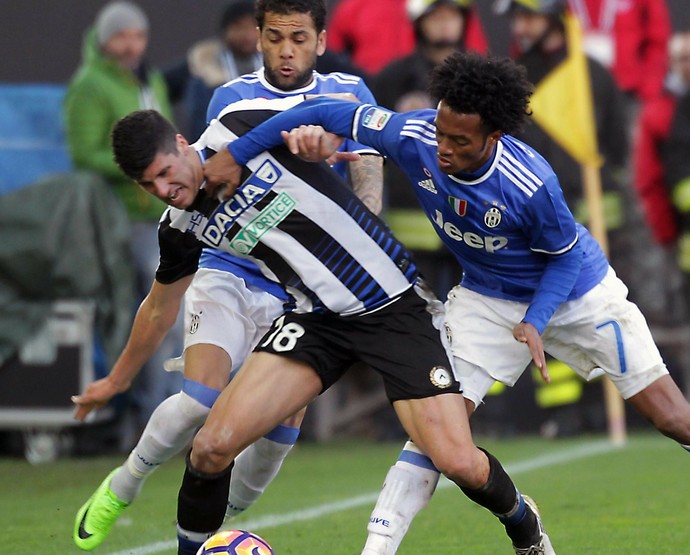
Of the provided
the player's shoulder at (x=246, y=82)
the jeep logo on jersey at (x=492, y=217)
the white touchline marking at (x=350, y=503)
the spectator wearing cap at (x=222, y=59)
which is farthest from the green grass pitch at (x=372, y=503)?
the spectator wearing cap at (x=222, y=59)

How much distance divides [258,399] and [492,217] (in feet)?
3.55

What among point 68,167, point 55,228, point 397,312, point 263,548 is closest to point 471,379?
point 397,312

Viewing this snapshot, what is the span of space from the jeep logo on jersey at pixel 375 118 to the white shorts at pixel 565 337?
878mm

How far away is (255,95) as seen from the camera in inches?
243

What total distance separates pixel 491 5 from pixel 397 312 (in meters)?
6.90

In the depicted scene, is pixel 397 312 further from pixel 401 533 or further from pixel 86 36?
pixel 86 36

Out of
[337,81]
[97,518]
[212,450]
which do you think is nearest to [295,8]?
[337,81]

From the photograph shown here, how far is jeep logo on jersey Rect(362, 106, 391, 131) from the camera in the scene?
532 cm

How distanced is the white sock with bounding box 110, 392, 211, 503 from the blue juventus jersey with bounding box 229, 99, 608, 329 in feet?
3.90

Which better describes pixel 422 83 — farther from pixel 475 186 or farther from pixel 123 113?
pixel 475 186

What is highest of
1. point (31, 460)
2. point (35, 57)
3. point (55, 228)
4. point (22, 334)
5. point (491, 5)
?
point (491, 5)

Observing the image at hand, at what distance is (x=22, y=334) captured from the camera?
33.0 feet

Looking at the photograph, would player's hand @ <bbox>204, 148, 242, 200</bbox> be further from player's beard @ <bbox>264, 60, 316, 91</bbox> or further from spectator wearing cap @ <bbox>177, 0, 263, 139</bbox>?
spectator wearing cap @ <bbox>177, 0, 263, 139</bbox>

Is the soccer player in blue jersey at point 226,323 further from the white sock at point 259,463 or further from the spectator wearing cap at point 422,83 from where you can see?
the spectator wearing cap at point 422,83
